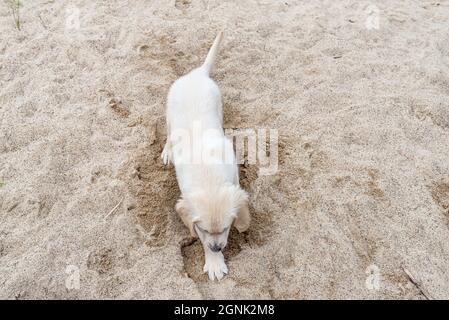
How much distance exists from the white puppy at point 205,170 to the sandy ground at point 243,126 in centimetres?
25

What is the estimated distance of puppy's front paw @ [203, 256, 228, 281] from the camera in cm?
287

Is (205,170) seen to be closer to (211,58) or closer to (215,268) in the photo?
(215,268)

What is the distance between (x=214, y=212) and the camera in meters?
2.65

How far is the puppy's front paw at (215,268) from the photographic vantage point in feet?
9.41

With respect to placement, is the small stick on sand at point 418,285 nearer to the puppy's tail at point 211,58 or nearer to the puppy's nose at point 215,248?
the puppy's nose at point 215,248

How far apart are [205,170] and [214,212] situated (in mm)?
357

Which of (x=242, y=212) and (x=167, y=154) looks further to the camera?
(x=167, y=154)

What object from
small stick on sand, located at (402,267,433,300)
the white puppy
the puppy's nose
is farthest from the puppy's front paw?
small stick on sand, located at (402,267,433,300)

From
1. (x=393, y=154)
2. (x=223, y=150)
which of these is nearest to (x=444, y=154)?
(x=393, y=154)

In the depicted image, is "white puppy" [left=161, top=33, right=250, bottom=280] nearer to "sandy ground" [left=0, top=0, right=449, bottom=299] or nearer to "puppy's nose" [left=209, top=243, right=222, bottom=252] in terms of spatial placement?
"puppy's nose" [left=209, top=243, right=222, bottom=252]

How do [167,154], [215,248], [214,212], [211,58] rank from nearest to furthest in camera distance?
1. [214,212]
2. [215,248]
3. [167,154]
4. [211,58]

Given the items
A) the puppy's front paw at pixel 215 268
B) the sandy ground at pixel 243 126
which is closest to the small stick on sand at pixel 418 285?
the sandy ground at pixel 243 126

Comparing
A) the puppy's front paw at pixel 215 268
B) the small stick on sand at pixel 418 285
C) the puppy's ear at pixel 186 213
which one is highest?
the puppy's ear at pixel 186 213

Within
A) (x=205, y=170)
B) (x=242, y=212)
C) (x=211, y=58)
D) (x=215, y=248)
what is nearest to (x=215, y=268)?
(x=215, y=248)
